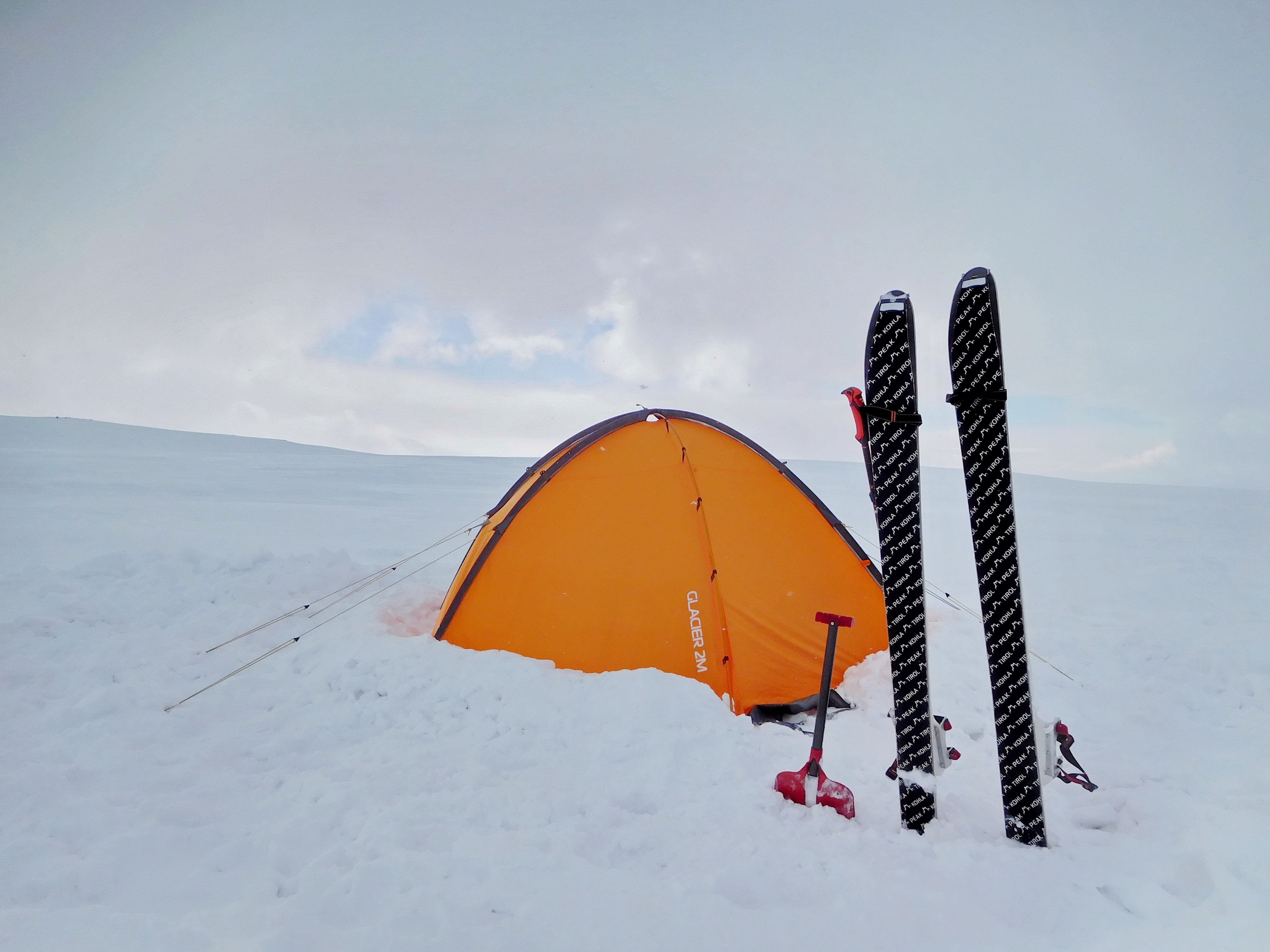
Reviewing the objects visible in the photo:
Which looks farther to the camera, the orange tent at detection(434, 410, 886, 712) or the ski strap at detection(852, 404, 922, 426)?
the orange tent at detection(434, 410, 886, 712)

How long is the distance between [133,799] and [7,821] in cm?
42

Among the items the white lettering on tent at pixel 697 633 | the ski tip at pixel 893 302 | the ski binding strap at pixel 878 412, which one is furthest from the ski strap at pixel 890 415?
the white lettering on tent at pixel 697 633

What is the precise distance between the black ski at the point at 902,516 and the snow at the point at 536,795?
31 centimetres

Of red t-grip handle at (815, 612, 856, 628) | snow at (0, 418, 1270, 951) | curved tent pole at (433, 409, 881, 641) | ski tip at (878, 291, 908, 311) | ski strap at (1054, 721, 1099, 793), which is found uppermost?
ski tip at (878, 291, 908, 311)

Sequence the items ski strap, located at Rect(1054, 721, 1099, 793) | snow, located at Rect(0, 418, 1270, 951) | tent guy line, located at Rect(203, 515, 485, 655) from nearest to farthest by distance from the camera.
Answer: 1. snow, located at Rect(0, 418, 1270, 951)
2. ski strap, located at Rect(1054, 721, 1099, 793)
3. tent guy line, located at Rect(203, 515, 485, 655)

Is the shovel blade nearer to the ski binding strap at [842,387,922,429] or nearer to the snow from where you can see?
the snow

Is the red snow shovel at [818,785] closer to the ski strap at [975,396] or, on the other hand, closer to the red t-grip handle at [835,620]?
the red t-grip handle at [835,620]

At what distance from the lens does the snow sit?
6.91ft

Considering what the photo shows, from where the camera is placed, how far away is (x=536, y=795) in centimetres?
290

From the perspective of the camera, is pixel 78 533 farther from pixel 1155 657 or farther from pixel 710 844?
pixel 1155 657

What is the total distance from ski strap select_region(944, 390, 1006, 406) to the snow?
6.23 feet

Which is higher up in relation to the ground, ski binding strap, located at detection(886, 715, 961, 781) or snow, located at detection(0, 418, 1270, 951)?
ski binding strap, located at detection(886, 715, 961, 781)

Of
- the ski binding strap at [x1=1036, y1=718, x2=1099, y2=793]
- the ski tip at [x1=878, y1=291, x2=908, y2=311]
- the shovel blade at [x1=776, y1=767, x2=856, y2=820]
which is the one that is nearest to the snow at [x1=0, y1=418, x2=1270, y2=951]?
the shovel blade at [x1=776, y1=767, x2=856, y2=820]

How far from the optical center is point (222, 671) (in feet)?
13.8
